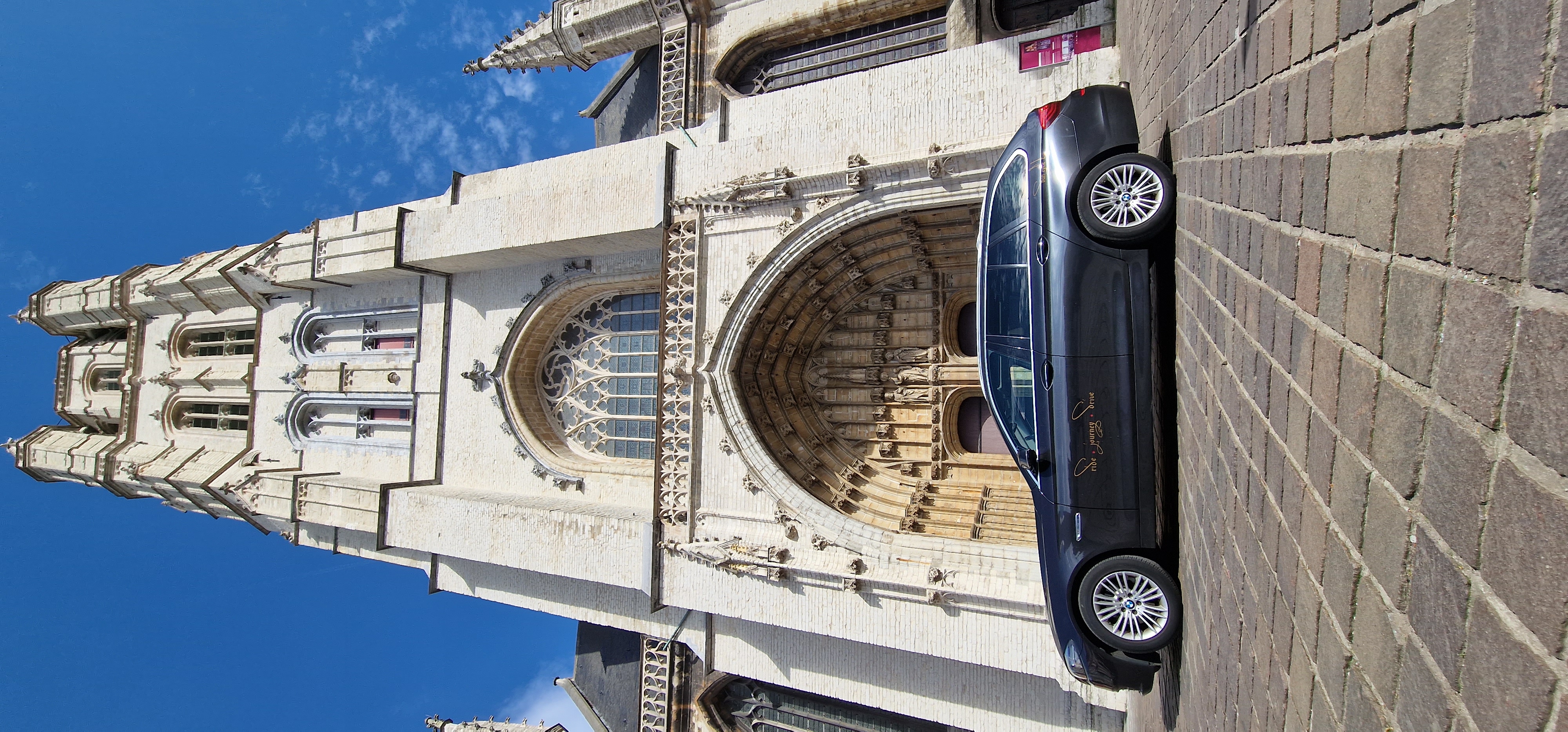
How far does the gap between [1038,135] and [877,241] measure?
4.10m

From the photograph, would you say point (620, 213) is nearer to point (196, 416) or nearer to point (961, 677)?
point (961, 677)

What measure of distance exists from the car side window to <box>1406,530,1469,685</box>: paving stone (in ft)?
15.3

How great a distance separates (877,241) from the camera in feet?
33.0

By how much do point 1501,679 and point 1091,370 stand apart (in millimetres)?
4265

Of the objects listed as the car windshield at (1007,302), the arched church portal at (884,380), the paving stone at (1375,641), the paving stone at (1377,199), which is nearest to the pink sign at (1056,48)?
the arched church portal at (884,380)

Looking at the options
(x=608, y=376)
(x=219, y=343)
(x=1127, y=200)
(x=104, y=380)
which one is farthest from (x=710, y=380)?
(x=104, y=380)

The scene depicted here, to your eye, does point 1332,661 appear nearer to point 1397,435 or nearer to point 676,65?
point 1397,435

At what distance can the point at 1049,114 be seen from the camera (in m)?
6.03

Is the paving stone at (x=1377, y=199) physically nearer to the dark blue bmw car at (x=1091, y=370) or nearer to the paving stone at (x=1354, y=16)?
the paving stone at (x=1354, y=16)

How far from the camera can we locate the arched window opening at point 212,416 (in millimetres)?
17219

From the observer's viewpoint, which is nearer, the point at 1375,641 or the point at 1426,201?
the point at 1426,201

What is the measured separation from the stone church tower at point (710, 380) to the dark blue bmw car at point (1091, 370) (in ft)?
6.70

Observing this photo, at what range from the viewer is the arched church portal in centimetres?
989

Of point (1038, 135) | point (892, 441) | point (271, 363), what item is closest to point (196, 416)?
point (271, 363)
